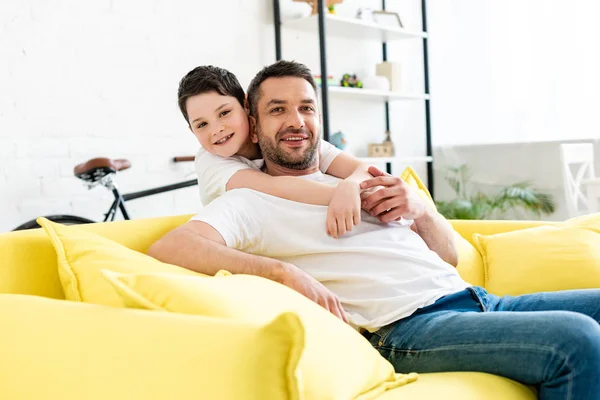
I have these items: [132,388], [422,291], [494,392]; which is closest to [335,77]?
[422,291]

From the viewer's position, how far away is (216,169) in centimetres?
180

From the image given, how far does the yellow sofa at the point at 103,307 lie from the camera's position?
963 mm

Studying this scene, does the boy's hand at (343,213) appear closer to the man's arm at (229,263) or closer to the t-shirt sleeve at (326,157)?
the man's arm at (229,263)

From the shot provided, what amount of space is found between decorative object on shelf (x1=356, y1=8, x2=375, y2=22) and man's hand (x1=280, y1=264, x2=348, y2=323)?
3447 millimetres

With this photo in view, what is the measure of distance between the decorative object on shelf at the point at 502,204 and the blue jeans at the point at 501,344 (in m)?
3.19

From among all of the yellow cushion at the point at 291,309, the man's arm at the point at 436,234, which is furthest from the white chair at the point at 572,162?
the yellow cushion at the point at 291,309

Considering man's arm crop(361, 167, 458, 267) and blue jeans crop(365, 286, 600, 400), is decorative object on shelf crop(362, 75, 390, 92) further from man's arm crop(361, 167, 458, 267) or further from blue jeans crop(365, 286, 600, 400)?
blue jeans crop(365, 286, 600, 400)

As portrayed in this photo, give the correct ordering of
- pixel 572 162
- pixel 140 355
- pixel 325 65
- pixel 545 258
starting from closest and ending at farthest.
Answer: pixel 140 355
pixel 545 258
pixel 325 65
pixel 572 162

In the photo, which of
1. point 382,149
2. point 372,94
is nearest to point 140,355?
point 372,94

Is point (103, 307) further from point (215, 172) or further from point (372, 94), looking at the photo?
point (372, 94)

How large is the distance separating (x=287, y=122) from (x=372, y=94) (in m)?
2.81

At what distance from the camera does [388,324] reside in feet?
4.83

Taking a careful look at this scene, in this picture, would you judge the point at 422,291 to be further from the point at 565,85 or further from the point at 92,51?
→ the point at 565,85

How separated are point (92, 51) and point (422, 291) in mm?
2357
